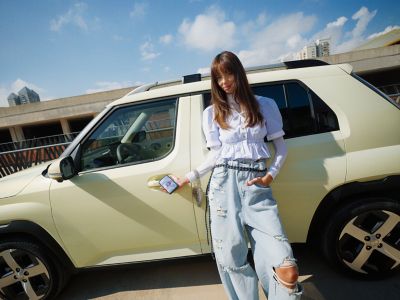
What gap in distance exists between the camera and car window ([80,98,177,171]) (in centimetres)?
210

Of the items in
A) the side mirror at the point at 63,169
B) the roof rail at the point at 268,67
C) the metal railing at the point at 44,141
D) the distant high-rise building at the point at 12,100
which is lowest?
the side mirror at the point at 63,169

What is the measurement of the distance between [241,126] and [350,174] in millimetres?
1005

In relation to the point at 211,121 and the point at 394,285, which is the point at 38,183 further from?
the point at 394,285

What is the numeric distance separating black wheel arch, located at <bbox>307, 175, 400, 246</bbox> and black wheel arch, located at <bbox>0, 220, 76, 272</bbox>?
218 cm

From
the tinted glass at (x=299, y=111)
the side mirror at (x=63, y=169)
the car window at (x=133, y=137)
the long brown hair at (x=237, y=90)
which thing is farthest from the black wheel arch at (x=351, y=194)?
the side mirror at (x=63, y=169)

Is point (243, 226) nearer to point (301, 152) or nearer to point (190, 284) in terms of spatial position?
point (301, 152)

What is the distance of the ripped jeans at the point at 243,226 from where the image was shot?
1488 mm

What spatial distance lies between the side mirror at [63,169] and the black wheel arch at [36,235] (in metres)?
0.54

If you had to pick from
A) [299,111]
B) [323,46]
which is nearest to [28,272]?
[299,111]

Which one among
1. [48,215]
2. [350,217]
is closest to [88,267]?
[48,215]

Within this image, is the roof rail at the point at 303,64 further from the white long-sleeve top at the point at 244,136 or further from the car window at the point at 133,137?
A: the car window at the point at 133,137

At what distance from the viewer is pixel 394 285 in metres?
2.07

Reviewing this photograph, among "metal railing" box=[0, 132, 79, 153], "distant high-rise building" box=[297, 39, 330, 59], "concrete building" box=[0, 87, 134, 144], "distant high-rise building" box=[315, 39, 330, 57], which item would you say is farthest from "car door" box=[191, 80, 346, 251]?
"distant high-rise building" box=[315, 39, 330, 57]

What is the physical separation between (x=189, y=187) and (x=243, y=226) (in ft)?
1.77
